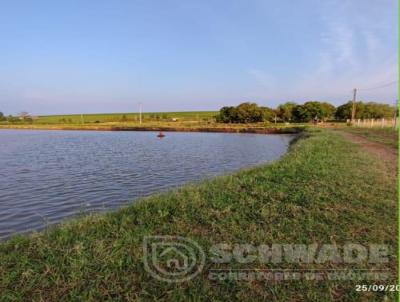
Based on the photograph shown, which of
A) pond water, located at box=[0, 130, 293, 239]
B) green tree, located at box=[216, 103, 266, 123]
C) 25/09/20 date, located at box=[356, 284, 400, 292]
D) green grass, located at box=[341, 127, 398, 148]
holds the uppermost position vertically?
green tree, located at box=[216, 103, 266, 123]

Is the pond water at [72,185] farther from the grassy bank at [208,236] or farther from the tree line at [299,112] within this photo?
the tree line at [299,112]

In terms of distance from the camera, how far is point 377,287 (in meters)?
3.63

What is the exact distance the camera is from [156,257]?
4.34 metres

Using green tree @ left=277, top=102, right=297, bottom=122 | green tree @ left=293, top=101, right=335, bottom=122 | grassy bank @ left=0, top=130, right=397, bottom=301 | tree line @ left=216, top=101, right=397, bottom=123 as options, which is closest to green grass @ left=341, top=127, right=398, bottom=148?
grassy bank @ left=0, top=130, right=397, bottom=301

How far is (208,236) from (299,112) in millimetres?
97303

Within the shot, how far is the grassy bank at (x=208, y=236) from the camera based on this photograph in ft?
11.7

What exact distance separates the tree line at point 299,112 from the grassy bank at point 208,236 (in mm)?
91290

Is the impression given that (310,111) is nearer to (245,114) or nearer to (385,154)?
(245,114)

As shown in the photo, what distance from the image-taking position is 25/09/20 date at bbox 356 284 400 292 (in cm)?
358

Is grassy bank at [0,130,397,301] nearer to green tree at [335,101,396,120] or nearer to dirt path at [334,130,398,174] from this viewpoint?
dirt path at [334,130,398,174]

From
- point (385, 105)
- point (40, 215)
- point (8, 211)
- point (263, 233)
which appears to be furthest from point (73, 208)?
point (385, 105)

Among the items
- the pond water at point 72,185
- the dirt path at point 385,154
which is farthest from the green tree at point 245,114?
the pond water at point 72,185

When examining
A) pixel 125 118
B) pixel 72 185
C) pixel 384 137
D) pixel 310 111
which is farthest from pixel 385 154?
pixel 125 118

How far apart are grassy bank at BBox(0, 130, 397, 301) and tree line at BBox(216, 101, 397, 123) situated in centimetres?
9129
